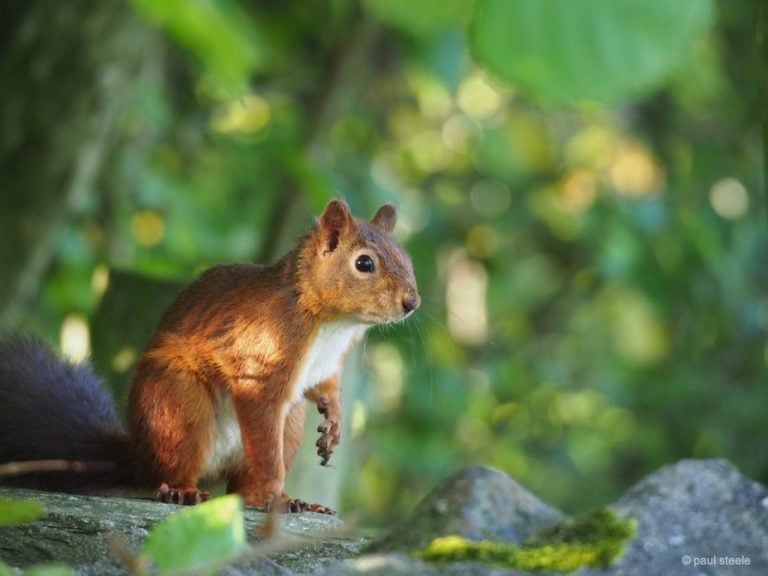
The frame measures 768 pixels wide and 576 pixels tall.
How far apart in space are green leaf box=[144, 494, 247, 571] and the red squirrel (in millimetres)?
1221

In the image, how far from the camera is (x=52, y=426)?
2.41 meters

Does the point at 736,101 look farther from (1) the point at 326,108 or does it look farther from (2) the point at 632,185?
(1) the point at 326,108

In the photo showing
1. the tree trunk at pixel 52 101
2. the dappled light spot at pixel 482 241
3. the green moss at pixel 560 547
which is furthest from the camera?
the dappled light spot at pixel 482 241

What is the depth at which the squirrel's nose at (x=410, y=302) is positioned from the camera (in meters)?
2.34

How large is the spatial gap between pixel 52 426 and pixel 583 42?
4.30ft

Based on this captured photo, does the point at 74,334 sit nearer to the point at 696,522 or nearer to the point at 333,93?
the point at 333,93

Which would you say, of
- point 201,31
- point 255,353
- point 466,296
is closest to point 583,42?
point 201,31

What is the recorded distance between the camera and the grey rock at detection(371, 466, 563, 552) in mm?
1500

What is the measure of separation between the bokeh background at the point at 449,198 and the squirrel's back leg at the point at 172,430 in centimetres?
55

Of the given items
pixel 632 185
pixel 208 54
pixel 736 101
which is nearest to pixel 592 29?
pixel 208 54

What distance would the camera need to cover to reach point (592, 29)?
5.21ft

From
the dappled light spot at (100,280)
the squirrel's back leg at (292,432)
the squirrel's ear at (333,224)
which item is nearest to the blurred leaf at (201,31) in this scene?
the squirrel's ear at (333,224)

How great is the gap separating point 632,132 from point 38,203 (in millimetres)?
3834

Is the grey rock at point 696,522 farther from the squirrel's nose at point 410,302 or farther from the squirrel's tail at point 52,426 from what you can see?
the squirrel's tail at point 52,426
